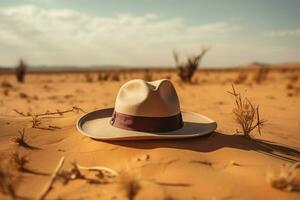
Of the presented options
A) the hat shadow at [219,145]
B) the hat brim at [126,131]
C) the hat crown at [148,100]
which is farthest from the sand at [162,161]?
the hat crown at [148,100]

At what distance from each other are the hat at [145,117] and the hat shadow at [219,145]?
3.8 inches

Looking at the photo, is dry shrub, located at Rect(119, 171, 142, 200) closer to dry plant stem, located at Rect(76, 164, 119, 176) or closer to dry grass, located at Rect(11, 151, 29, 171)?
dry plant stem, located at Rect(76, 164, 119, 176)

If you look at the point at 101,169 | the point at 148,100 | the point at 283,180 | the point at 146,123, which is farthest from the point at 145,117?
the point at 283,180

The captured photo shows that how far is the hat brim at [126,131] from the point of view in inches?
149

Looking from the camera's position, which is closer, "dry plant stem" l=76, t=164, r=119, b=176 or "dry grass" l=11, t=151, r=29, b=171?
"dry plant stem" l=76, t=164, r=119, b=176

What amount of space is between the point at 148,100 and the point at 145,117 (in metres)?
0.20

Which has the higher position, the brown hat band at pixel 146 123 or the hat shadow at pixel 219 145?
the brown hat band at pixel 146 123

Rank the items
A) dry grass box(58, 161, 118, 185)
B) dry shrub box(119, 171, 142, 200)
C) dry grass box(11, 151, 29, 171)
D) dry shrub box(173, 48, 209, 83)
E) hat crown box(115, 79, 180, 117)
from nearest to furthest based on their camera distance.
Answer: dry shrub box(119, 171, 142, 200) → dry grass box(58, 161, 118, 185) → dry grass box(11, 151, 29, 171) → hat crown box(115, 79, 180, 117) → dry shrub box(173, 48, 209, 83)

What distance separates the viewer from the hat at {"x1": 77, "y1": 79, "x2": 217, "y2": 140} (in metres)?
3.88

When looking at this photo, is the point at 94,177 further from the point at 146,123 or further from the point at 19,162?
the point at 146,123

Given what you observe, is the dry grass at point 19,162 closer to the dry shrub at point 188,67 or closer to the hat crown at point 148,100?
the hat crown at point 148,100

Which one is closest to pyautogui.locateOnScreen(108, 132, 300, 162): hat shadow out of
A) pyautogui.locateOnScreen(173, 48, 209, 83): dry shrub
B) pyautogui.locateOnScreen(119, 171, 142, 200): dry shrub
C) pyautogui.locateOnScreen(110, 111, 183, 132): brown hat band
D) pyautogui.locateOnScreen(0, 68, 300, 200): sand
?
pyautogui.locateOnScreen(0, 68, 300, 200): sand

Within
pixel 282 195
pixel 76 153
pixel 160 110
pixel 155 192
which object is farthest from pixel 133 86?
pixel 282 195

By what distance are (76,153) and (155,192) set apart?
1390 mm
